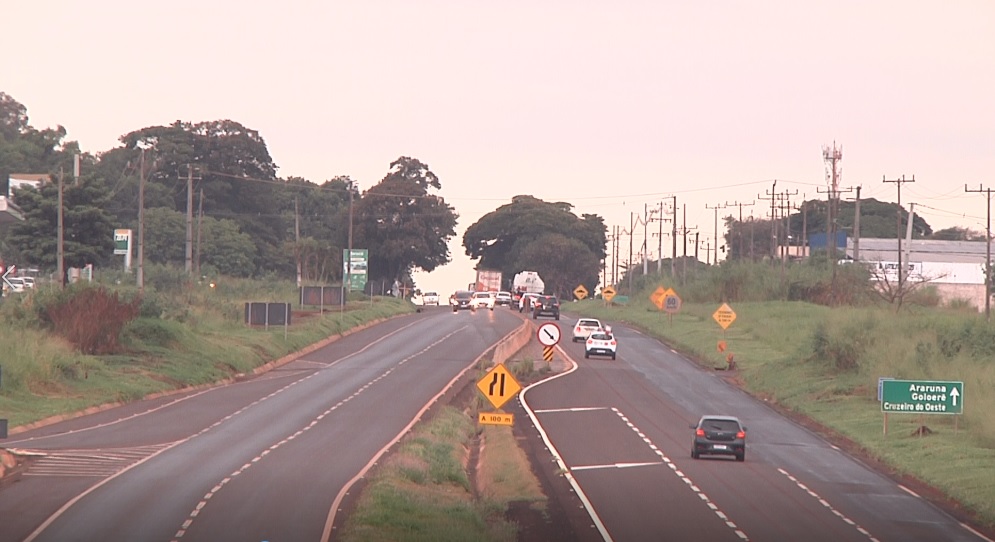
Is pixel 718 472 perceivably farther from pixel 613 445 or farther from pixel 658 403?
pixel 658 403

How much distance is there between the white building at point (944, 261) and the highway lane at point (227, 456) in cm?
8629

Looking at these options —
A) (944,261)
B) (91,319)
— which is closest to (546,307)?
(91,319)

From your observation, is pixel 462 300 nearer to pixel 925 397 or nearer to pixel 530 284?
pixel 530 284

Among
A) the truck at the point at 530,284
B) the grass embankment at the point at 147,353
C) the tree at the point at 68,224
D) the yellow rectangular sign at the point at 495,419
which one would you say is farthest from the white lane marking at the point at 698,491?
the truck at the point at 530,284

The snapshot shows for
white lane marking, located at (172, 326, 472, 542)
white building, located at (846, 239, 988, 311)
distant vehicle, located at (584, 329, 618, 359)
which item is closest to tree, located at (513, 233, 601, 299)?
white building, located at (846, 239, 988, 311)

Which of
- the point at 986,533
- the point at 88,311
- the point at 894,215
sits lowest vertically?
the point at 986,533

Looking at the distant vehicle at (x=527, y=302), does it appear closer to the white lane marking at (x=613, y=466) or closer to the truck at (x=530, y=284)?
the truck at (x=530, y=284)

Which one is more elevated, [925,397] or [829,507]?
[925,397]

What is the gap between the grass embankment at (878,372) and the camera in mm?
38938

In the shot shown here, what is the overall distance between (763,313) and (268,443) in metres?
61.8

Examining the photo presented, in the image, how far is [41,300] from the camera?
58.8 m

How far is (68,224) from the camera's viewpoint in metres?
73.2

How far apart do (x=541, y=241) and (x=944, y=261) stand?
46989 mm

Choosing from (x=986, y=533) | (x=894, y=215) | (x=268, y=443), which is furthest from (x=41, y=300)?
(x=894, y=215)
